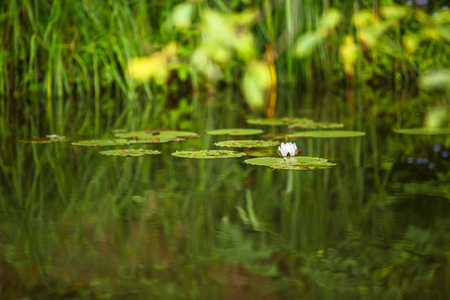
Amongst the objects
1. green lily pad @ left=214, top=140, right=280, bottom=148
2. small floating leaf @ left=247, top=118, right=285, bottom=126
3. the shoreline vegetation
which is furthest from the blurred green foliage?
green lily pad @ left=214, top=140, right=280, bottom=148

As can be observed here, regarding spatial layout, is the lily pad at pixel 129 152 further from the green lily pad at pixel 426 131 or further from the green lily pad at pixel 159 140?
the green lily pad at pixel 426 131

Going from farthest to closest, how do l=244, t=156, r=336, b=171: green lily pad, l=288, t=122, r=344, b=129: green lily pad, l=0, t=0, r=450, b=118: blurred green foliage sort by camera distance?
1. l=0, t=0, r=450, b=118: blurred green foliage
2. l=288, t=122, r=344, b=129: green lily pad
3. l=244, t=156, r=336, b=171: green lily pad

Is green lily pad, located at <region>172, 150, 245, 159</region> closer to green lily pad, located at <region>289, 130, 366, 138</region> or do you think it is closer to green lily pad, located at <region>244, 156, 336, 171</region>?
green lily pad, located at <region>244, 156, 336, 171</region>

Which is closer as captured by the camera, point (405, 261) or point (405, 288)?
point (405, 288)

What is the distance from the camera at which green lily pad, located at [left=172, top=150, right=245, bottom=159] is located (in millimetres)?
2640

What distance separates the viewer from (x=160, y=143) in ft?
10.3

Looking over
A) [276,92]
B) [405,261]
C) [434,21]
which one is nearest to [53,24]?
[276,92]

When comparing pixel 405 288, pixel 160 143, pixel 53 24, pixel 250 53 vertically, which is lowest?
pixel 405 288

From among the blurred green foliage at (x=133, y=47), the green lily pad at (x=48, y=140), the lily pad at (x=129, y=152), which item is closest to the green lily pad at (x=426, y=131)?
the blurred green foliage at (x=133, y=47)

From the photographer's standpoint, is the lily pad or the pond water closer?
the pond water

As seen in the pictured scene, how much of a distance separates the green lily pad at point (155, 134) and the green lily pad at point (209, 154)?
1.71 ft

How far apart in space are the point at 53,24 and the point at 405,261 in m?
4.19

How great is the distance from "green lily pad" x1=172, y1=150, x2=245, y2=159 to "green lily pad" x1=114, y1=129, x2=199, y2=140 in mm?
521

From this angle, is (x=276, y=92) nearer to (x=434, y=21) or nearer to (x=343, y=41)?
(x=343, y=41)
